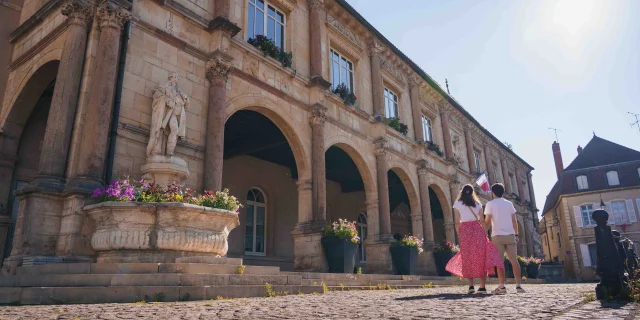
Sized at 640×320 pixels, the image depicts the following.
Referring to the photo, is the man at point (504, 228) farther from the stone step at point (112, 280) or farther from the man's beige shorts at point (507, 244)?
the stone step at point (112, 280)

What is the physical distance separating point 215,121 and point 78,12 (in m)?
3.03

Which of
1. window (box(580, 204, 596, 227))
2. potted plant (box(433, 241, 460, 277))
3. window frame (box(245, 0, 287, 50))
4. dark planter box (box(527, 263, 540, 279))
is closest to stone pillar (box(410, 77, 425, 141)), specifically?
potted plant (box(433, 241, 460, 277))

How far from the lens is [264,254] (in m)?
14.5

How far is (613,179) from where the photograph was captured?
30.5m

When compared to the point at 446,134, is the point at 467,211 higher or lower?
lower

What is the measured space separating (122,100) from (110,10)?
1.56 metres

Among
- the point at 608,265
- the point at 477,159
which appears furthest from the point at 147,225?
the point at 477,159

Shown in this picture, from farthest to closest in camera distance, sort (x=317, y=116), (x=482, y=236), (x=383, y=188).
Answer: (x=383, y=188), (x=317, y=116), (x=482, y=236)

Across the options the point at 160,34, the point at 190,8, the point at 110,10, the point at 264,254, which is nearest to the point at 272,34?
the point at 190,8

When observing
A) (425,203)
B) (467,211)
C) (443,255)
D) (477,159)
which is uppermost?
(477,159)

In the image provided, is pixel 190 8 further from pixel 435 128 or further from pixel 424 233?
pixel 435 128

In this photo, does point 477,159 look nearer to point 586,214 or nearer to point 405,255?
point 586,214

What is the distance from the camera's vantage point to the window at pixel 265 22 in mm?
11266

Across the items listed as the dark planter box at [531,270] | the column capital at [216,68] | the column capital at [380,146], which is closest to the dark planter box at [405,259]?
the column capital at [380,146]
